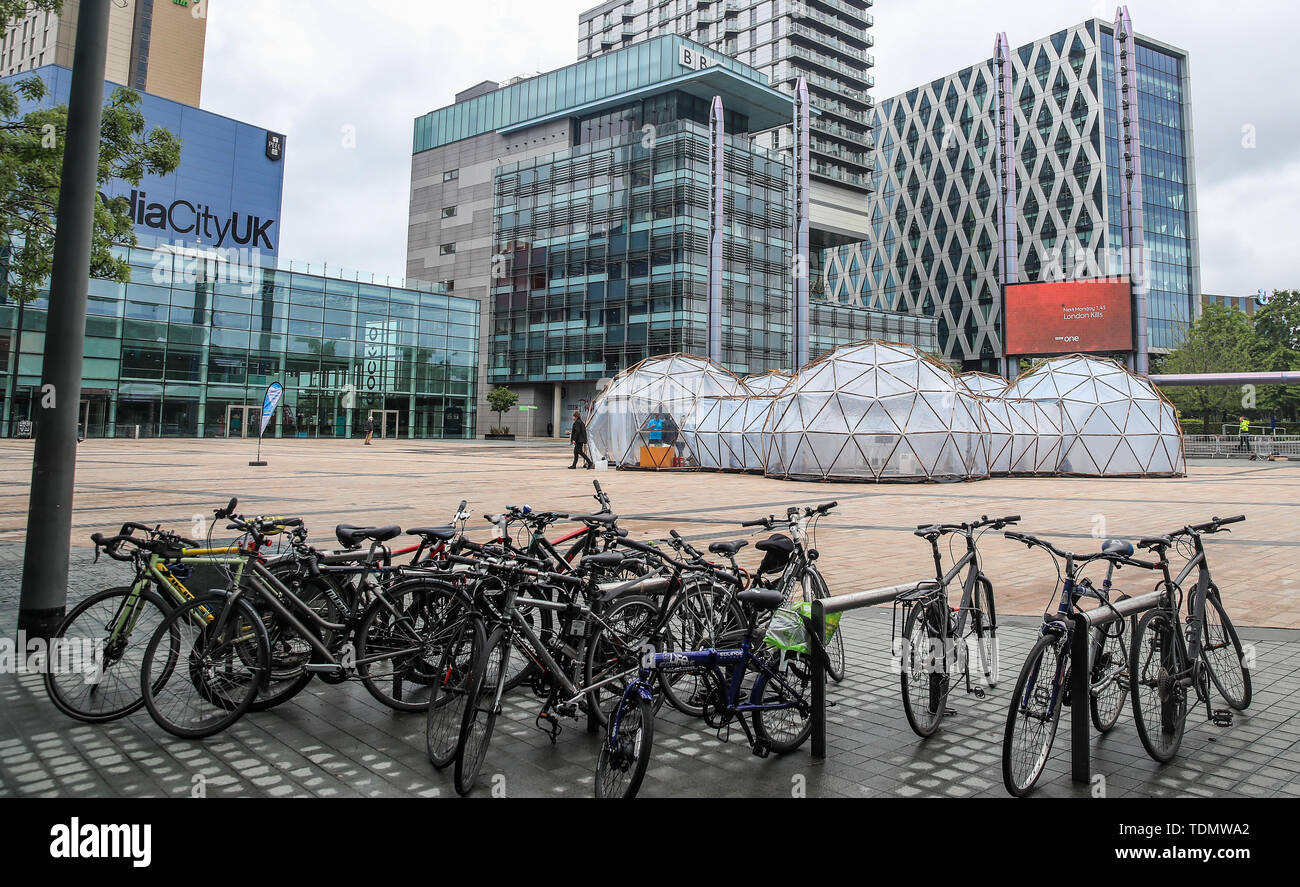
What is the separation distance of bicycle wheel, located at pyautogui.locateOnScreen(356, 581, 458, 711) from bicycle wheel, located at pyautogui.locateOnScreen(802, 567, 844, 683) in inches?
80.6

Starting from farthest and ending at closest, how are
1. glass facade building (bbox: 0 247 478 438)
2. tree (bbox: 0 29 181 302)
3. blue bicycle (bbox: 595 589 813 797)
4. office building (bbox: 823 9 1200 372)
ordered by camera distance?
office building (bbox: 823 9 1200 372) → glass facade building (bbox: 0 247 478 438) → tree (bbox: 0 29 181 302) → blue bicycle (bbox: 595 589 813 797)

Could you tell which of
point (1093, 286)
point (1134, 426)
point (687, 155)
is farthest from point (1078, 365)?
point (687, 155)

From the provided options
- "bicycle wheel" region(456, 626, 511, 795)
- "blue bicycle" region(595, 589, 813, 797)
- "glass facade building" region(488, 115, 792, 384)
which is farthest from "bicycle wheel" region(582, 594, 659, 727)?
"glass facade building" region(488, 115, 792, 384)

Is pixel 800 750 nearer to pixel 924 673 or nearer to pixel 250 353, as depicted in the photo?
pixel 924 673

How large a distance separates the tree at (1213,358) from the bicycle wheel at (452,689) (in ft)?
212

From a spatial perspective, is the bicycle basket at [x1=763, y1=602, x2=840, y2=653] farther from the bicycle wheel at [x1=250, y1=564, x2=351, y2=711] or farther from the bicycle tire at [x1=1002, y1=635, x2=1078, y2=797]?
the bicycle wheel at [x1=250, y1=564, x2=351, y2=711]

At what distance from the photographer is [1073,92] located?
91688 mm

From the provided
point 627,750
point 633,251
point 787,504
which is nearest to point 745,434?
point 787,504

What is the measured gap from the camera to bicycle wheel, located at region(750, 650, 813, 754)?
13.9 ft

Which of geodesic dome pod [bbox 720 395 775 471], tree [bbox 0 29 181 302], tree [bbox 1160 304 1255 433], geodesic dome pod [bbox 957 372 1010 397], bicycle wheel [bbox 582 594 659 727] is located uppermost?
tree [bbox 1160 304 1255 433]

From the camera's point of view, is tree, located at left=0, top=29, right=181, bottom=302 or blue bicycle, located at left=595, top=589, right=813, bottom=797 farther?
tree, located at left=0, top=29, right=181, bottom=302

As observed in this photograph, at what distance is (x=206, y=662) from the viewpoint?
14.9ft
